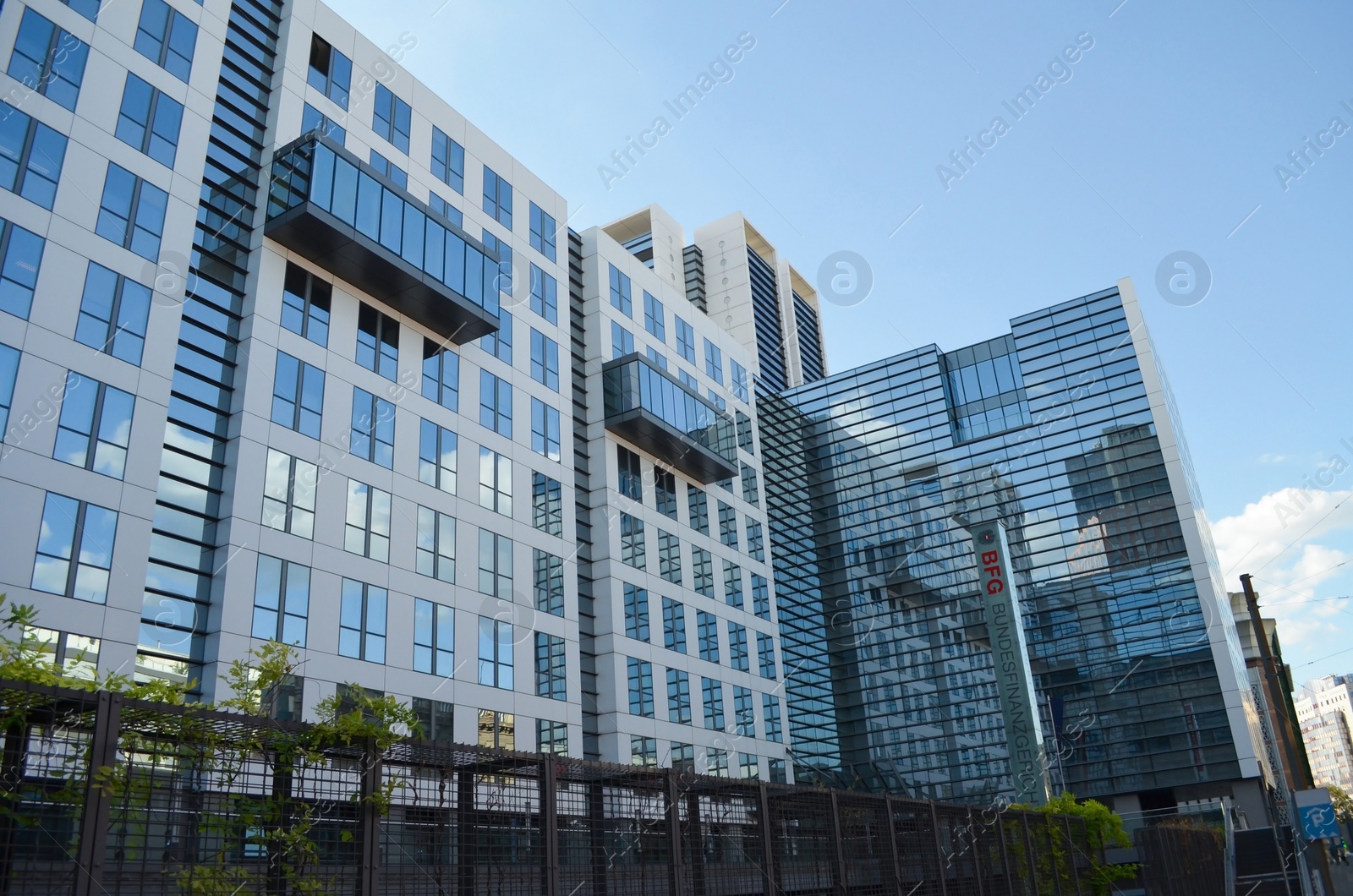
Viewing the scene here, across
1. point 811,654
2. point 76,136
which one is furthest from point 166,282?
point 811,654

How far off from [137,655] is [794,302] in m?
108

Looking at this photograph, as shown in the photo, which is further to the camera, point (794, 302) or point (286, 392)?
point (794, 302)

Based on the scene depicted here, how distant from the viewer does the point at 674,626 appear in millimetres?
45344

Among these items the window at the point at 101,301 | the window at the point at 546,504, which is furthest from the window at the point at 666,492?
the window at the point at 101,301

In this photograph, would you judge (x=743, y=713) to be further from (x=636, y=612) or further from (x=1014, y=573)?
(x=1014, y=573)

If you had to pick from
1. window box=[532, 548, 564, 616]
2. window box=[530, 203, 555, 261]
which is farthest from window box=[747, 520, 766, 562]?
window box=[530, 203, 555, 261]

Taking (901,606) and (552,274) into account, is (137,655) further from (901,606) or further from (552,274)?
(901,606)

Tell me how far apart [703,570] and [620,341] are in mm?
11343

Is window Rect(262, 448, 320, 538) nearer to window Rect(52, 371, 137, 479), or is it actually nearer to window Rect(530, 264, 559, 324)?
window Rect(52, 371, 137, 479)

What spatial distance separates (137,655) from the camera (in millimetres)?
24641

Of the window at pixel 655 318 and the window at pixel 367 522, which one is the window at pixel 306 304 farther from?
the window at pixel 655 318

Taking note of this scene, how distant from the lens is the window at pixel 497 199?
1603 inches

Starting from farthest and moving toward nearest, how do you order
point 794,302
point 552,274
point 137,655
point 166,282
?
1. point 794,302
2. point 552,274
3. point 166,282
4. point 137,655

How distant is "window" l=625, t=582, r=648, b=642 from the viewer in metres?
42.6
